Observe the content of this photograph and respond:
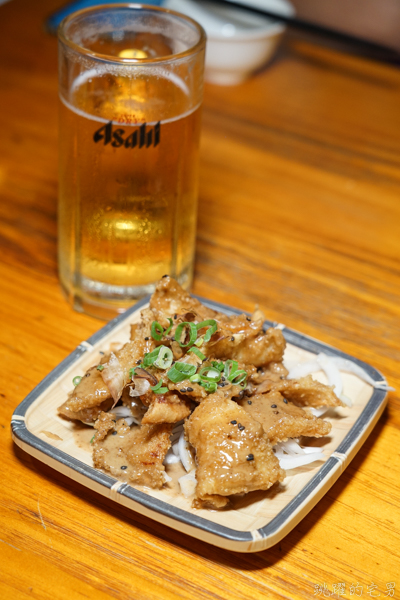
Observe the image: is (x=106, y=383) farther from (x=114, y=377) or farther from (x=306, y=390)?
(x=306, y=390)

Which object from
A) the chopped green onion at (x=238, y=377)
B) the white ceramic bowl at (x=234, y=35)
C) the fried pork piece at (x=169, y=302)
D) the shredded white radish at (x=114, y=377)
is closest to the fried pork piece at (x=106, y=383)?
the shredded white radish at (x=114, y=377)

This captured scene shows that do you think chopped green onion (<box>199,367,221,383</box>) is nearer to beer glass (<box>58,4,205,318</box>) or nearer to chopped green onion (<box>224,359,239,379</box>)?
chopped green onion (<box>224,359,239,379</box>)

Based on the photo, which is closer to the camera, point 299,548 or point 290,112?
point 299,548

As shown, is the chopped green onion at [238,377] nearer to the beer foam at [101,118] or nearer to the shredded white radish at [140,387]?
the shredded white radish at [140,387]

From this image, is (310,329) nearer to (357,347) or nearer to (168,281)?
(357,347)

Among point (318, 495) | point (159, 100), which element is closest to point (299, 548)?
point (318, 495)
